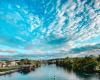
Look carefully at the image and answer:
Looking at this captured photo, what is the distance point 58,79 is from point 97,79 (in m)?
13.9

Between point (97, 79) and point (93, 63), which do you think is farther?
point (93, 63)

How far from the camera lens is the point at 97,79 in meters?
69.2

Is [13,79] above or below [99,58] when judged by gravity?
below

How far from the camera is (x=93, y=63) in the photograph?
9819cm

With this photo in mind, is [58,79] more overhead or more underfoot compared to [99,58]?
more underfoot

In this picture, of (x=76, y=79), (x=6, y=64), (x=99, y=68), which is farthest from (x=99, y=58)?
(x=6, y=64)

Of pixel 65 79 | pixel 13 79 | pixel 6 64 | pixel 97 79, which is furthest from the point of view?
pixel 6 64

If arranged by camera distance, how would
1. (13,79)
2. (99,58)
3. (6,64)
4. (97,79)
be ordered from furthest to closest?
(6,64) < (99,58) < (13,79) < (97,79)

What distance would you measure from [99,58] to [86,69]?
18.5 meters

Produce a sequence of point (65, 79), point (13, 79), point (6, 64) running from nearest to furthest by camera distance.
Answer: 1. point (65, 79)
2. point (13, 79)
3. point (6, 64)

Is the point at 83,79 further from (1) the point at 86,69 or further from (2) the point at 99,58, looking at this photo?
(2) the point at 99,58

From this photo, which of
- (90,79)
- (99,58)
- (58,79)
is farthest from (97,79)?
(99,58)

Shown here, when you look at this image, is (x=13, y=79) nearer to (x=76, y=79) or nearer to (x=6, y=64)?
(x=76, y=79)

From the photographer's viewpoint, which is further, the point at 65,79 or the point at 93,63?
the point at 93,63
